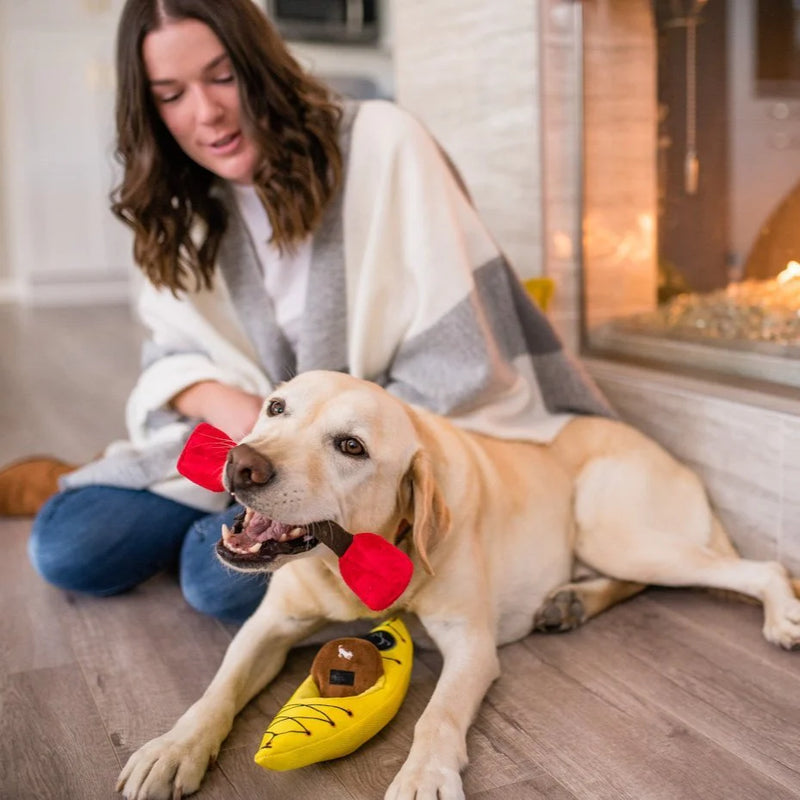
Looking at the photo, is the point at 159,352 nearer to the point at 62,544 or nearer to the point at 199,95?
the point at 62,544

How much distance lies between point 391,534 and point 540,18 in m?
1.33

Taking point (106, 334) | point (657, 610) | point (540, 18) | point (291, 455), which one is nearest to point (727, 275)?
point (540, 18)

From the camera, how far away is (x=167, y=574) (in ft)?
6.25

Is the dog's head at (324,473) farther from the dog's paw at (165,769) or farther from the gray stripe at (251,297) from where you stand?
the gray stripe at (251,297)

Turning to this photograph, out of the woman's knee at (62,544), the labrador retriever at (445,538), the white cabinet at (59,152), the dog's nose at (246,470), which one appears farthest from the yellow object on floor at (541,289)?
the white cabinet at (59,152)

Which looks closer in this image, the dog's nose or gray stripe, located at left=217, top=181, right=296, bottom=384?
the dog's nose

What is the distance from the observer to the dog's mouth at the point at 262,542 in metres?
1.19

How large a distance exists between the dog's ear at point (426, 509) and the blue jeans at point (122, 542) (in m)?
0.48

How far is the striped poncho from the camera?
5.58 ft

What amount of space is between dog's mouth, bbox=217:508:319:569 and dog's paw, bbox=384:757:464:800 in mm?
294

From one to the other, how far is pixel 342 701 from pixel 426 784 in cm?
18

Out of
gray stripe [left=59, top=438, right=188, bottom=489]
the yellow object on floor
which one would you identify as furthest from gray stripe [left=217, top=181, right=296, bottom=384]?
the yellow object on floor

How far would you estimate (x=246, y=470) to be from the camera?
109cm

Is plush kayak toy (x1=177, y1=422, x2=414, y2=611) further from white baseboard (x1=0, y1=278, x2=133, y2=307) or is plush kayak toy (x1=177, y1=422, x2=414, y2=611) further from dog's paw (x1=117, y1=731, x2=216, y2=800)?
white baseboard (x1=0, y1=278, x2=133, y2=307)
